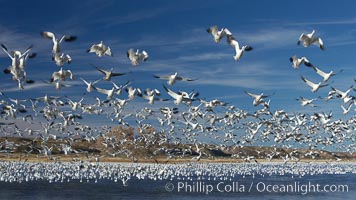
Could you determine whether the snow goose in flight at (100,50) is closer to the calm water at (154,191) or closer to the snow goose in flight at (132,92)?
the snow goose in flight at (132,92)

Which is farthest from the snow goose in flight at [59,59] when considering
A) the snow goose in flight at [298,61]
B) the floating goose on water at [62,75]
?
the snow goose in flight at [298,61]

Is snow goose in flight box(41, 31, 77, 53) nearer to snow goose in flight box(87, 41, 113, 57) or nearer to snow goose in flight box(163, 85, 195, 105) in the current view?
snow goose in flight box(87, 41, 113, 57)

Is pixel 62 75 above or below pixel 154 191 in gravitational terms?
above

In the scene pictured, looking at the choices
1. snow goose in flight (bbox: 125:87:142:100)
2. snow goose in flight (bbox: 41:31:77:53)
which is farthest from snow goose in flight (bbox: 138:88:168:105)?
snow goose in flight (bbox: 41:31:77:53)

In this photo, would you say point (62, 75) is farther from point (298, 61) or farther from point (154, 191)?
point (154, 191)

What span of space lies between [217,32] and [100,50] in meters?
5.40

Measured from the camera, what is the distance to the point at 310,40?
77.4 feet

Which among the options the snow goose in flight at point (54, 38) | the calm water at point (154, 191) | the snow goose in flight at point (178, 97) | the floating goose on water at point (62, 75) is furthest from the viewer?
the calm water at point (154, 191)

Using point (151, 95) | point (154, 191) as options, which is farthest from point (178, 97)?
point (154, 191)

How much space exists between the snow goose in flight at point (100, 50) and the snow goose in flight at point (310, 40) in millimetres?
8114

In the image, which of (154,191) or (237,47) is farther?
(154,191)

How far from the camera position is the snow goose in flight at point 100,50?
2447 centimetres

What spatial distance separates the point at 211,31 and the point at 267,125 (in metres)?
17.3

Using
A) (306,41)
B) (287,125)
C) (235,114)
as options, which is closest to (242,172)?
(287,125)
